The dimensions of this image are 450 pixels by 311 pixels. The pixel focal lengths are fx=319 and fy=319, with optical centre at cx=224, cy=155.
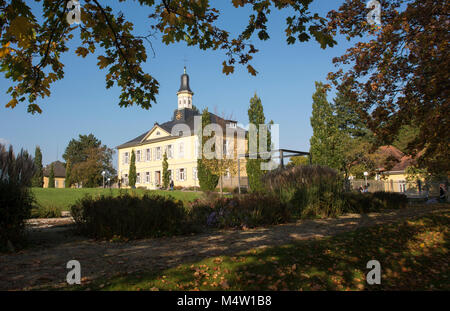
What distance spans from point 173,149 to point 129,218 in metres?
32.5

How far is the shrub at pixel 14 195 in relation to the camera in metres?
5.30

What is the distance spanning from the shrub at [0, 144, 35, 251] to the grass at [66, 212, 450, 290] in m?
2.97

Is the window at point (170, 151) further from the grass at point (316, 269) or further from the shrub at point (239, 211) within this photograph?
the grass at point (316, 269)

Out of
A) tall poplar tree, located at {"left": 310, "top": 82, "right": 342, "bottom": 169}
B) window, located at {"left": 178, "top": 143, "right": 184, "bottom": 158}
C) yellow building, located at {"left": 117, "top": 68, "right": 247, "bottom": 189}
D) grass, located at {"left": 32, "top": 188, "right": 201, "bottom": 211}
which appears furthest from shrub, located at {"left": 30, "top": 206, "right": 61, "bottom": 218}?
window, located at {"left": 178, "top": 143, "right": 184, "bottom": 158}

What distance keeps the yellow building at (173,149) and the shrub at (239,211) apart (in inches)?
879

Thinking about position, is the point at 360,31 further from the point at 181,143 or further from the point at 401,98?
the point at 181,143

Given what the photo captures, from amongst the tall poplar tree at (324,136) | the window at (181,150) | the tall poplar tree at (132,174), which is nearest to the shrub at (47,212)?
the tall poplar tree at (324,136)

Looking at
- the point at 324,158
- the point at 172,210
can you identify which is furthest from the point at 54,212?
the point at 324,158

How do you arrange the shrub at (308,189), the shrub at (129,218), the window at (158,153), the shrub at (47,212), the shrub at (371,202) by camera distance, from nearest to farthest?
the shrub at (129,218), the shrub at (308,189), the shrub at (47,212), the shrub at (371,202), the window at (158,153)

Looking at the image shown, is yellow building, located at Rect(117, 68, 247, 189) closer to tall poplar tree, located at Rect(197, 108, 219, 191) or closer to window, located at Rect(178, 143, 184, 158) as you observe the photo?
window, located at Rect(178, 143, 184, 158)

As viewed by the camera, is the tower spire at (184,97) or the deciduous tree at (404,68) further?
the tower spire at (184,97)

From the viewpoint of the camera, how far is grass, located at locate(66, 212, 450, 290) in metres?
3.34

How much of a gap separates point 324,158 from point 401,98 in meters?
16.4

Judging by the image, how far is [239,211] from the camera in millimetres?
7996
